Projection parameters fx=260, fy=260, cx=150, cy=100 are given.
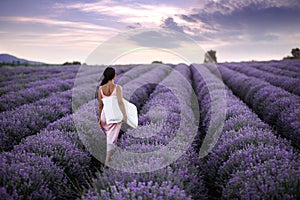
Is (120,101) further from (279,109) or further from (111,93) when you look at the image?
(279,109)

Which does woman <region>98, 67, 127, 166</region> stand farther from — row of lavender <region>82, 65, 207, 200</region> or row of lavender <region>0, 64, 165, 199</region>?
row of lavender <region>0, 64, 165, 199</region>

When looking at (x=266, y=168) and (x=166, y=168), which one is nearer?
(x=266, y=168)

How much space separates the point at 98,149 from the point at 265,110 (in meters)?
4.63

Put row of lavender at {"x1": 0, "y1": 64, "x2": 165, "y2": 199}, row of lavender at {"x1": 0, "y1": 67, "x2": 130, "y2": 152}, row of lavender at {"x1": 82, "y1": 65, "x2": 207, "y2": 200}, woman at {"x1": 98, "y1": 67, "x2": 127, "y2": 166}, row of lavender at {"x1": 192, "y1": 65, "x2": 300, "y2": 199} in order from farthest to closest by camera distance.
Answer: row of lavender at {"x1": 0, "y1": 67, "x2": 130, "y2": 152} < woman at {"x1": 98, "y1": 67, "x2": 127, "y2": 166} < row of lavender at {"x1": 0, "y1": 64, "x2": 165, "y2": 199} < row of lavender at {"x1": 192, "y1": 65, "x2": 300, "y2": 199} < row of lavender at {"x1": 82, "y1": 65, "x2": 207, "y2": 200}

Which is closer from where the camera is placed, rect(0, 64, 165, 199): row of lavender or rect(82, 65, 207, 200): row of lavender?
rect(82, 65, 207, 200): row of lavender

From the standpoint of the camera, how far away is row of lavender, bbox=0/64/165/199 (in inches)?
109

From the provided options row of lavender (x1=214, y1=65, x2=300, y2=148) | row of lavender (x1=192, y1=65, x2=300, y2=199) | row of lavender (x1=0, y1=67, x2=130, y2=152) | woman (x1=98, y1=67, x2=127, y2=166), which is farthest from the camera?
row of lavender (x1=214, y1=65, x2=300, y2=148)

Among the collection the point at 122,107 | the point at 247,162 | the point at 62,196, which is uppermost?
the point at 122,107

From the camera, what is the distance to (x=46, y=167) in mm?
3168

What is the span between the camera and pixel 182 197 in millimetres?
2338

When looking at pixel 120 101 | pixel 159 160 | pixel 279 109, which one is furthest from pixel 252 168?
pixel 279 109

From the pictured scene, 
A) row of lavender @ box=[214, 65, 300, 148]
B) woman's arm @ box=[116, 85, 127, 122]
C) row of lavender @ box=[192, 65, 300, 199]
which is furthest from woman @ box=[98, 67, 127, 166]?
row of lavender @ box=[214, 65, 300, 148]

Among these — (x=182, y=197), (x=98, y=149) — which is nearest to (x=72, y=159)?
(x=98, y=149)

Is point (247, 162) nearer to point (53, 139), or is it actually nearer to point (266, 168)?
point (266, 168)
